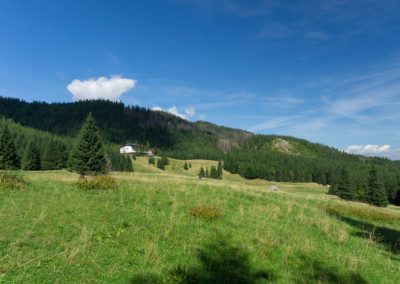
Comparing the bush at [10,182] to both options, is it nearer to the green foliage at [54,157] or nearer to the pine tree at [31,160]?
the pine tree at [31,160]

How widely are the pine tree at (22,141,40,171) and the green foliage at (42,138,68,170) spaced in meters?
4.10

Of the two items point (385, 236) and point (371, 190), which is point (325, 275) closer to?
point (385, 236)

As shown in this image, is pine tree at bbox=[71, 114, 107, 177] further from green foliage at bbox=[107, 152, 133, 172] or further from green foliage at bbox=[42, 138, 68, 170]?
green foliage at bbox=[107, 152, 133, 172]

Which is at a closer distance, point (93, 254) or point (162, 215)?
point (93, 254)

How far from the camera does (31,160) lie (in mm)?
96375

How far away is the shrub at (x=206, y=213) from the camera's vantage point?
45.2 feet

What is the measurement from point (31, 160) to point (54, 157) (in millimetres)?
11585

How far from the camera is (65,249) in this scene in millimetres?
8609

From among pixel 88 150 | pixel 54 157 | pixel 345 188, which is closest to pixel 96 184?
pixel 88 150

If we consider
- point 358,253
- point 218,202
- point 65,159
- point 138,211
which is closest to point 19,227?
point 138,211

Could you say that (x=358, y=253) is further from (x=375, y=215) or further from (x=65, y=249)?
(x=375, y=215)

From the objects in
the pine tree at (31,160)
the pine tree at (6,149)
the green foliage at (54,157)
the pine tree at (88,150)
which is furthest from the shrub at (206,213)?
the green foliage at (54,157)

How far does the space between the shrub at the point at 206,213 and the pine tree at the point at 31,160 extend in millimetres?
95150

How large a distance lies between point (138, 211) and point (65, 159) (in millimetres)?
111171
